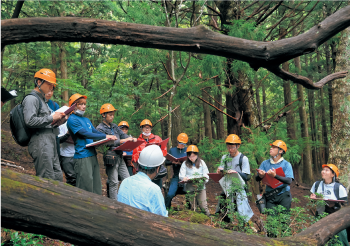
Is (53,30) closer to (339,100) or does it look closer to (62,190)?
(62,190)

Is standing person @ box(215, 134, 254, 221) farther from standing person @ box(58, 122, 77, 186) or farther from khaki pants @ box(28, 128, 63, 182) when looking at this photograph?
khaki pants @ box(28, 128, 63, 182)

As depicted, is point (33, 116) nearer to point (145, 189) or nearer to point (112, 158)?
point (112, 158)

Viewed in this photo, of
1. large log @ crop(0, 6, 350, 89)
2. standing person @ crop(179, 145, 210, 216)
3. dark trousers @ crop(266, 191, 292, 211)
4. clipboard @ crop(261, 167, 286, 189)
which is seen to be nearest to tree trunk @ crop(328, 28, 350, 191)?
dark trousers @ crop(266, 191, 292, 211)

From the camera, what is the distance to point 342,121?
8180mm

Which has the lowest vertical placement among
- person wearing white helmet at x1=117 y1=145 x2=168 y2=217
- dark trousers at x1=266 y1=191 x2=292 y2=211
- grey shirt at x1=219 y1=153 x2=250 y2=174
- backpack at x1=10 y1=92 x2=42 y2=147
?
dark trousers at x1=266 y1=191 x2=292 y2=211

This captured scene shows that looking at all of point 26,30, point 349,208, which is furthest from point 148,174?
point 349,208

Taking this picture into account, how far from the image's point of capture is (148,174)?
10.0 feet

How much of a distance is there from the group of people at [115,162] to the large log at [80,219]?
2.46 ft

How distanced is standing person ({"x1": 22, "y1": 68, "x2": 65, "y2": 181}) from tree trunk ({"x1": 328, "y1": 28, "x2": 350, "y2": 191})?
304 inches

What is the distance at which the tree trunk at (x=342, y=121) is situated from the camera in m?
7.93

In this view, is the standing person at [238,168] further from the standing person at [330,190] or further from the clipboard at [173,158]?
the clipboard at [173,158]

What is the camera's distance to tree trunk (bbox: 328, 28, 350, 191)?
7930mm

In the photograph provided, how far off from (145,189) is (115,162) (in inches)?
129

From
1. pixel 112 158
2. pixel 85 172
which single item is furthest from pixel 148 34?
pixel 112 158
